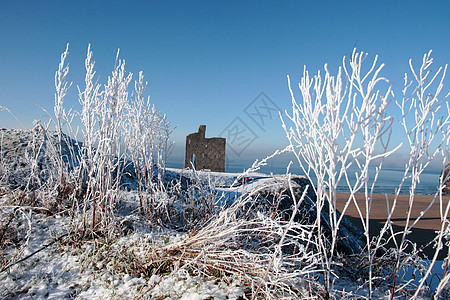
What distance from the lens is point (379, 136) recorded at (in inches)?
62.9

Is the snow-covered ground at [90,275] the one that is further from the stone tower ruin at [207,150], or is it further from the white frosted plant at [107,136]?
the stone tower ruin at [207,150]

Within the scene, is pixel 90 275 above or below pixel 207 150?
below

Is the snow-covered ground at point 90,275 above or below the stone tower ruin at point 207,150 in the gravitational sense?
below

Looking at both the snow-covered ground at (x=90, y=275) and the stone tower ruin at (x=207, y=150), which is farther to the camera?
the stone tower ruin at (x=207, y=150)

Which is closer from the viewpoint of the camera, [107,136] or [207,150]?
[107,136]

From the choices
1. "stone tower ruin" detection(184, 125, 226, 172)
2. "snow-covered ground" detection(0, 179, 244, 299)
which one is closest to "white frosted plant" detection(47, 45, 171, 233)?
"snow-covered ground" detection(0, 179, 244, 299)

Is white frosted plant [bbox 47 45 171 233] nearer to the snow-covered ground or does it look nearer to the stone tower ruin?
the snow-covered ground

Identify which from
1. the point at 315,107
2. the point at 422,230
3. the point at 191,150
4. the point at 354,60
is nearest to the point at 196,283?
the point at 315,107

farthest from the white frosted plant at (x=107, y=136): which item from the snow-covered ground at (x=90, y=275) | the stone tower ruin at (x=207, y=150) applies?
the stone tower ruin at (x=207, y=150)

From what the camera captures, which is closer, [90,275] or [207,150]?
[90,275]

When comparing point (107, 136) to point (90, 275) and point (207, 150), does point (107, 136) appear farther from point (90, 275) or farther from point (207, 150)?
point (207, 150)

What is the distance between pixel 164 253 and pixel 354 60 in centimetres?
187

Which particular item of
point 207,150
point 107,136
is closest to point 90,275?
point 107,136

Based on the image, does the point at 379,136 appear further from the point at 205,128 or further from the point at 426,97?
the point at 205,128
